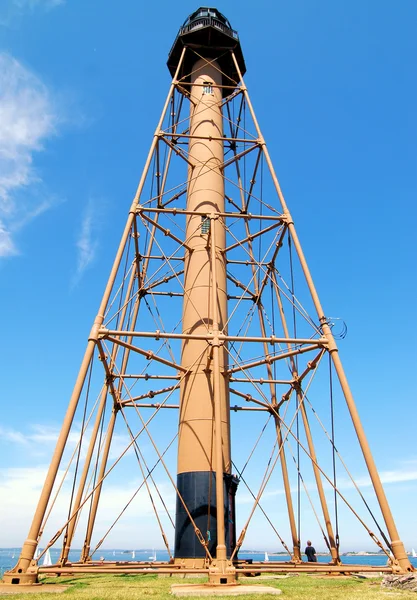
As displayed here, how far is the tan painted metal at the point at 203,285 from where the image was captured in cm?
1193

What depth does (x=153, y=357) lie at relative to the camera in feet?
38.0

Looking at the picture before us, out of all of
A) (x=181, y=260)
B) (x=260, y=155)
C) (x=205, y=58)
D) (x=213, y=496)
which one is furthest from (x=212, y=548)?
(x=205, y=58)

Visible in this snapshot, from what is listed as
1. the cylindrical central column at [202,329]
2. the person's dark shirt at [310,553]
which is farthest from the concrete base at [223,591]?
the person's dark shirt at [310,553]

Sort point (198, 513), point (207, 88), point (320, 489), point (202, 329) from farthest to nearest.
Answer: point (207, 88) → point (202, 329) → point (320, 489) → point (198, 513)

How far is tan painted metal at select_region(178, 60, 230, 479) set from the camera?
470 inches

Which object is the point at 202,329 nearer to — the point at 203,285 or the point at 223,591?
the point at 203,285

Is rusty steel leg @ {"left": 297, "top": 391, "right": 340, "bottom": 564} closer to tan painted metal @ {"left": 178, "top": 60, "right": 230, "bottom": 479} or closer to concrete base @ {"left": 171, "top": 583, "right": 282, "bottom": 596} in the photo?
tan painted metal @ {"left": 178, "top": 60, "right": 230, "bottom": 479}

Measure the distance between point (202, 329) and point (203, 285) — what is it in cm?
148

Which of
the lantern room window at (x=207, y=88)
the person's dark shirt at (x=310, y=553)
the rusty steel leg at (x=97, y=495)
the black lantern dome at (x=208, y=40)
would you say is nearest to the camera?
the rusty steel leg at (x=97, y=495)

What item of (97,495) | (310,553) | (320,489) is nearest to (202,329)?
(320,489)

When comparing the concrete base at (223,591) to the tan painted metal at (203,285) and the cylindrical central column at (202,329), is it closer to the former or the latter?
the cylindrical central column at (202,329)

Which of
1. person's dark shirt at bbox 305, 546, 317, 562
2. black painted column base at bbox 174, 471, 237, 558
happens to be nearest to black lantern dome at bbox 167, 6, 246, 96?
black painted column base at bbox 174, 471, 237, 558

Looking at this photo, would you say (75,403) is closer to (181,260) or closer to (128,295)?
(128,295)

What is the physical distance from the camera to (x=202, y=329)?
523 inches
